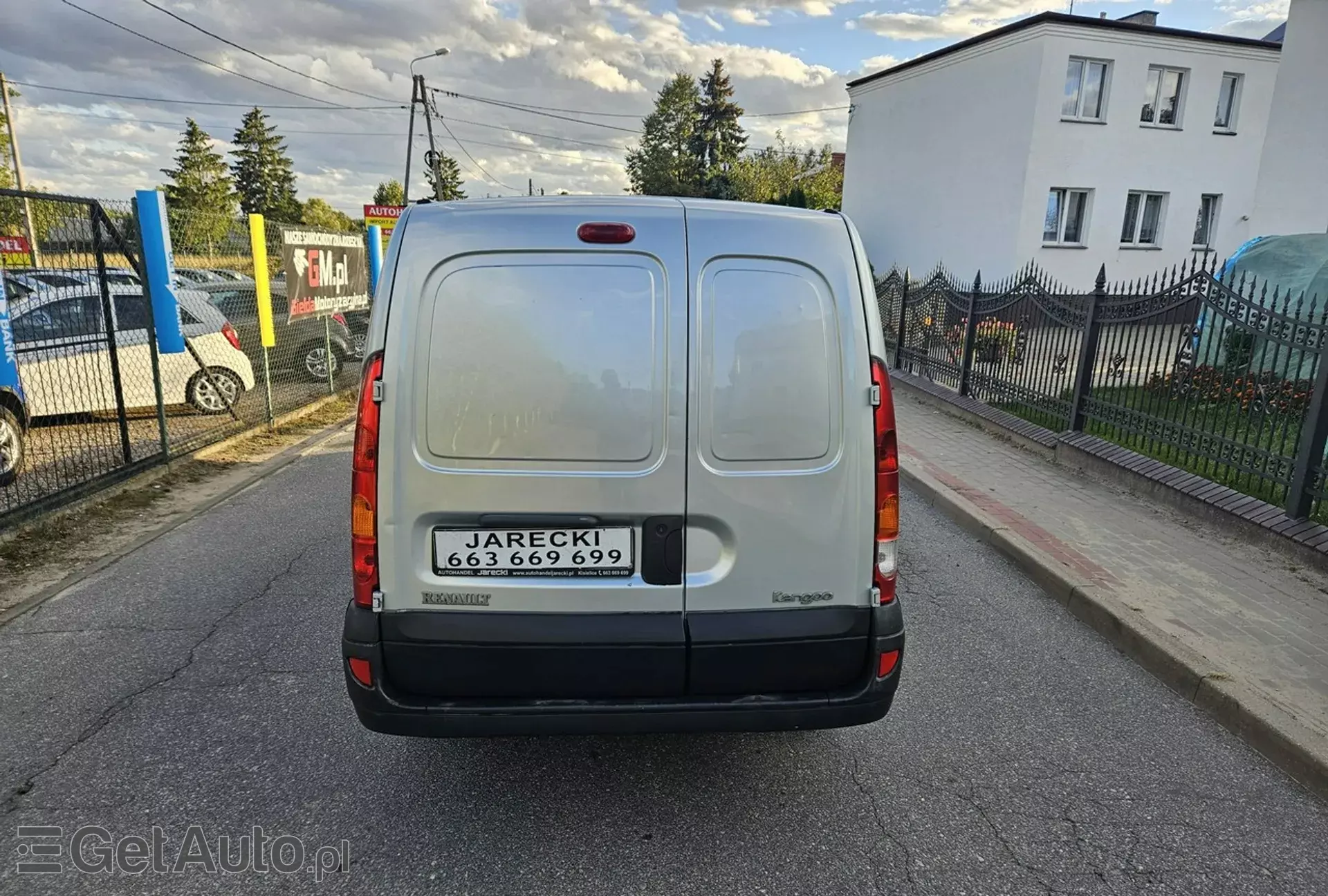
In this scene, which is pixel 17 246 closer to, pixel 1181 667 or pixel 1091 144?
pixel 1181 667

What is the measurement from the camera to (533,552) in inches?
89.9

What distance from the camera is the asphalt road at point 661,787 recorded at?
7.71 ft

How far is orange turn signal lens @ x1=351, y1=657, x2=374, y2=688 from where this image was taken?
231cm

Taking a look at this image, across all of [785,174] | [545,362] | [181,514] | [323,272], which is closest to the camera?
[545,362]

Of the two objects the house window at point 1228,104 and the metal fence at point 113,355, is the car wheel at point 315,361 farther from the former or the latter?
the house window at point 1228,104

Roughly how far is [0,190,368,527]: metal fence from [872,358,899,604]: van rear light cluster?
18.0ft

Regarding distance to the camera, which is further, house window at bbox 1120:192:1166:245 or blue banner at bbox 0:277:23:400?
house window at bbox 1120:192:1166:245

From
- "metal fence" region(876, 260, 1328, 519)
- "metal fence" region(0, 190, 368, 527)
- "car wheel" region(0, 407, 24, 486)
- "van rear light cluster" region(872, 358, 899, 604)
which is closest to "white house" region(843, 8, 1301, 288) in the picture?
"metal fence" region(876, 260, 1328, 519)

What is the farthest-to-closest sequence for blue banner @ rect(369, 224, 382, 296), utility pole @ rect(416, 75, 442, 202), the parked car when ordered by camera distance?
utility pole @ rect(416, 75, 442, 202) < blue banner @ rect(369, 224, 382, 296) < the parked car

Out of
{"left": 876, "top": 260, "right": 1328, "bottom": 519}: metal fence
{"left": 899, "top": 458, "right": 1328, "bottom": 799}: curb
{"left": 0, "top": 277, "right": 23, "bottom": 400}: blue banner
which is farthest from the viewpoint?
{"left": 876, "top": 260, "right": 1328, "bottom": 519}: metal fence

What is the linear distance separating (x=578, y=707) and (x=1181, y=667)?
301cm

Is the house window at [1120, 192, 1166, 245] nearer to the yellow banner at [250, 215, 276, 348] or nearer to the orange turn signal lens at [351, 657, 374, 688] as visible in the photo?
the yellow banner at [250, 215, 276, 348]

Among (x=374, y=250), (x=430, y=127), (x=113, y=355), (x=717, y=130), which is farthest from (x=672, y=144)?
(x=113, y=355)

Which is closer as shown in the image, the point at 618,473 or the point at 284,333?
the point at 618,473
